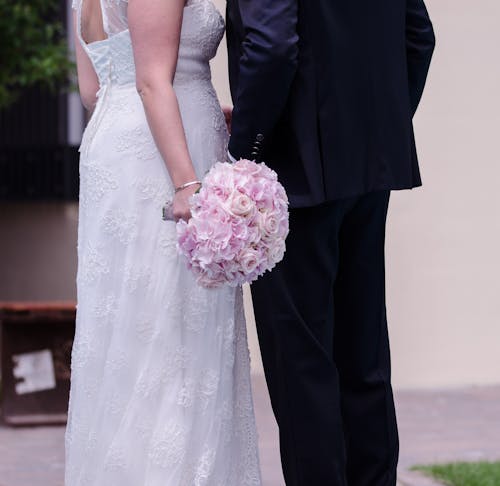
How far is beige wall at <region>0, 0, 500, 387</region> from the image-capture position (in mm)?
6828

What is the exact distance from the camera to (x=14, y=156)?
1080cm

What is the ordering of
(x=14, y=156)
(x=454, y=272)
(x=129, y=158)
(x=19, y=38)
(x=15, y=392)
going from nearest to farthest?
(x=129, y=158), (x=15, y=392), (x=454, y=272), (x=19, y=38), (x=14, y=156)

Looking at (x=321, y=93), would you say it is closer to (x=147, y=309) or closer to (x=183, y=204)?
(x=183, y=204)

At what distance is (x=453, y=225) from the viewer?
270 inches

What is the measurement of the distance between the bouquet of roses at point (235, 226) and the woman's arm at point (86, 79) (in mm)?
810

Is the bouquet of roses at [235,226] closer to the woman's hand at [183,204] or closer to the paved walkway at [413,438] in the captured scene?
the woman's hand at [183,204]

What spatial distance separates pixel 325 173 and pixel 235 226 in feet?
1.10

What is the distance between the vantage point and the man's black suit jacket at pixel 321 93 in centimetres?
331

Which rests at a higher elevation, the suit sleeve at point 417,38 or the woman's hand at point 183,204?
the suit sleeve at point 417,38

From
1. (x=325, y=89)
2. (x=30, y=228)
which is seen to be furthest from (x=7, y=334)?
(x=30, y=228)

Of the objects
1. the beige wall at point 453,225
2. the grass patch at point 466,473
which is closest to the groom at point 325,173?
the grass patch at point 466,473

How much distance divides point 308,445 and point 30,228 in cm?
764

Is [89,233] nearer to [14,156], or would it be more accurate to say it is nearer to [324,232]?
[324,232]

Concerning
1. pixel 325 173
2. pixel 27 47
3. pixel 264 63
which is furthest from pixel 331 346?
pixel 27 47
